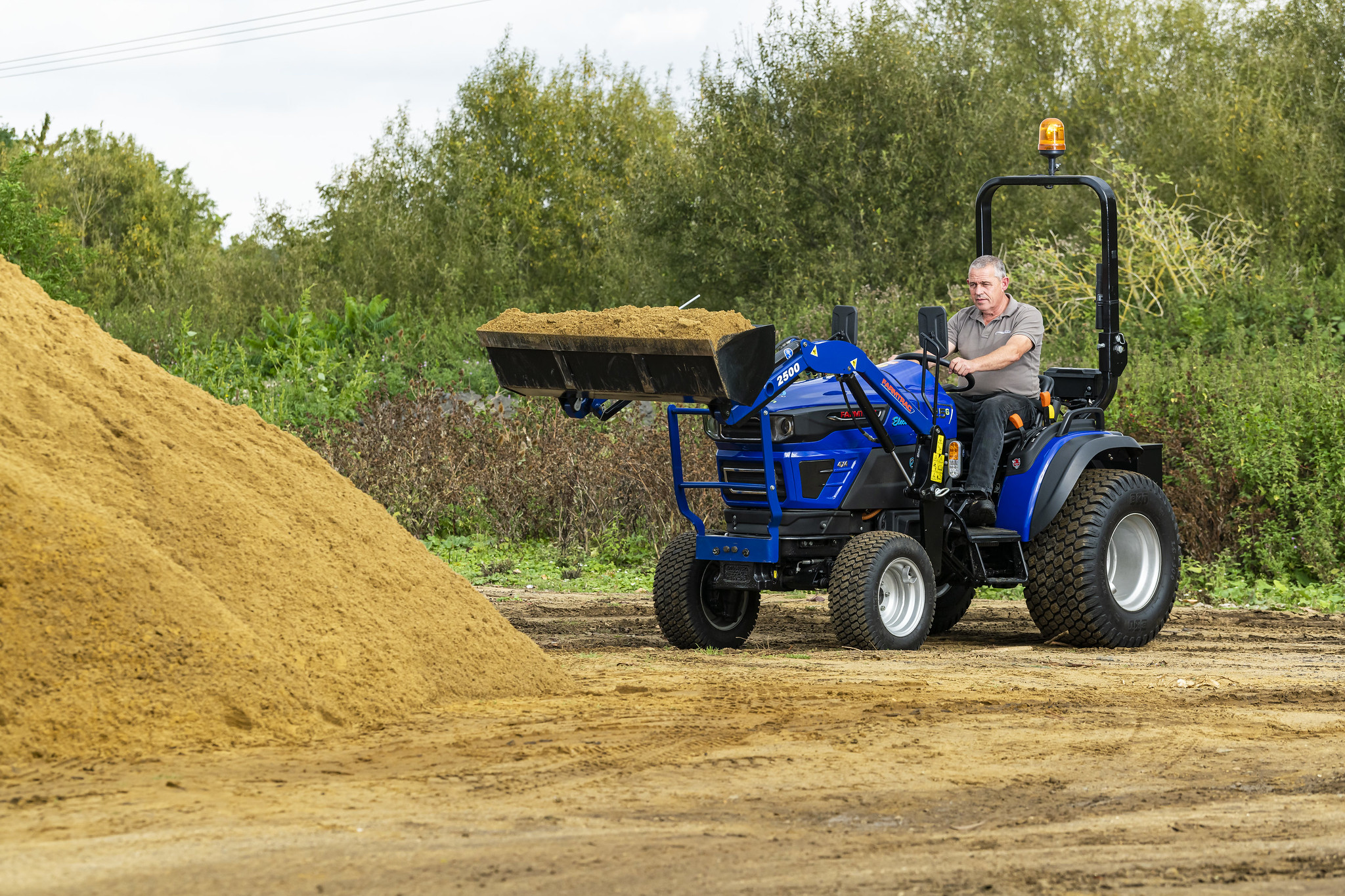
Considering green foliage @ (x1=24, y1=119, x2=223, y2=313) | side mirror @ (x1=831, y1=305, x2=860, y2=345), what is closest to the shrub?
side mirror @ (x1=831, y1=305, x2=860, y2=345)

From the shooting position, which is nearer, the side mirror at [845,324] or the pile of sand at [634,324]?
the pile of sand at [634,324]

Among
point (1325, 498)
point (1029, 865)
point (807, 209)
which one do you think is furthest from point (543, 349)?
point (807, 209)

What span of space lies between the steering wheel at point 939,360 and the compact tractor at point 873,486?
0.8 inches

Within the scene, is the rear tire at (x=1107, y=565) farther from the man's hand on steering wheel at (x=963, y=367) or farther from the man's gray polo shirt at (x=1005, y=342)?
the man's hand on steering wheel at (x=963, y=367)

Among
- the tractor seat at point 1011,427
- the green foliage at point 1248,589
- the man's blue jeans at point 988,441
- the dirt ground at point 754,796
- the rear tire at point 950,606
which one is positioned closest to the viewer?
the dirt ground at point 754,796

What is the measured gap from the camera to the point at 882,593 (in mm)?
7062

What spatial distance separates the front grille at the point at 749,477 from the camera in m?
7.08

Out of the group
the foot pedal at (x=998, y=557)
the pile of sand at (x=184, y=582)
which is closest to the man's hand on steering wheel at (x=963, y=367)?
the foot pedal at (x=998, y=557)

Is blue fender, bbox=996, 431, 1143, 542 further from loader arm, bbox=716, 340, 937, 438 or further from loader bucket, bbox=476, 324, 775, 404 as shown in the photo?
loader bucket, bbox=476, 324, 775, 404

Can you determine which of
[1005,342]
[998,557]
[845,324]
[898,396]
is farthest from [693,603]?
[1005,342]

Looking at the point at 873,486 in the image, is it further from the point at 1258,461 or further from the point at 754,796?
the point at 1258,461

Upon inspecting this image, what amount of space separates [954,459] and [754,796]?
11.3 feet

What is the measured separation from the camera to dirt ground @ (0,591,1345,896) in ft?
11.5

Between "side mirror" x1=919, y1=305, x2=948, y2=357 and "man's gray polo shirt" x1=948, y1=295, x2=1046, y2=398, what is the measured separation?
43 centimetres
